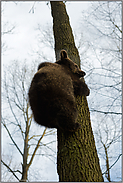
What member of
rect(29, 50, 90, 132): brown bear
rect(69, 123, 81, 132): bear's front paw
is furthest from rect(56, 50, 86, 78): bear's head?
rect(69, 123, 81, 132): bear's front paw

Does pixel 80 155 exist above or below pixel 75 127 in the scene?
below

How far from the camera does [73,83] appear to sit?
176 centimetres

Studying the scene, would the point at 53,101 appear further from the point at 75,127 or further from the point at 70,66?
the point at 70,66

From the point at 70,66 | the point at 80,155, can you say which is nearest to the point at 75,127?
the point at 80,155

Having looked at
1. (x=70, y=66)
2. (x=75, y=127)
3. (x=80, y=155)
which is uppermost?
(x=70, y=66)

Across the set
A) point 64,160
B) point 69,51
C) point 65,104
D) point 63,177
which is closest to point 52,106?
point 65,104

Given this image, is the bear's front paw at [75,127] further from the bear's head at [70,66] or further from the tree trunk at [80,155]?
the bear's head at [70,66]

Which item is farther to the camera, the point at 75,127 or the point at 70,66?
the point at 70,66

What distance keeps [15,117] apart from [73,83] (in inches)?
192

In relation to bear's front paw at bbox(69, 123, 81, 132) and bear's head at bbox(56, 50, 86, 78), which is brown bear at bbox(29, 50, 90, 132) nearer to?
bear's front paw at bbox(69, 123, 81, 132)

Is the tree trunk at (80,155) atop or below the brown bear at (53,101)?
below

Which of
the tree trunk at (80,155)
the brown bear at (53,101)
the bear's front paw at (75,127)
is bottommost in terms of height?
the tree trunk at (80,155)

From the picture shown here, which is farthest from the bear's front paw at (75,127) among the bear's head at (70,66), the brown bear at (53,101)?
the bear's head at (70,66)

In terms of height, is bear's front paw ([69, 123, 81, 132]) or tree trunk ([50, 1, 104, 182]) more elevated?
bear's front paw ([69, 123, 81, 132])
